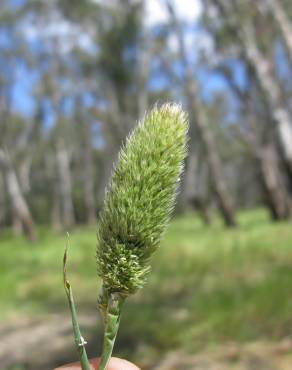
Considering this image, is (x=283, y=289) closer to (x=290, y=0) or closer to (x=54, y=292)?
(x=54, y=292)

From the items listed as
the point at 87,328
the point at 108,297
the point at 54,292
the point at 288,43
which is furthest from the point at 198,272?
the point at 108,297

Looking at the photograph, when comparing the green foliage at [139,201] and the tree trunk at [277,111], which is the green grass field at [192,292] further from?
the green foliage at [139,201]

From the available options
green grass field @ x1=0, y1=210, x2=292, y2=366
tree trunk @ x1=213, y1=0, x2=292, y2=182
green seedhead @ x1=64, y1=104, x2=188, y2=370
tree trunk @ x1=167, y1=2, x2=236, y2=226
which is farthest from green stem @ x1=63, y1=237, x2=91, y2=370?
tree trunk @ x1=167, y1=2, x2=236, y2=226

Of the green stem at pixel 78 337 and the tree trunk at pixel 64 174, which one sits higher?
the tree trunk at pixel 64 174

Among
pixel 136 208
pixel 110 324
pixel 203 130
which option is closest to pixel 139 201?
pixel 136 208

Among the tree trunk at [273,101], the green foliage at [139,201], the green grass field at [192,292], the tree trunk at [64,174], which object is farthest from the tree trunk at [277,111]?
the tree trunk at [64,174]

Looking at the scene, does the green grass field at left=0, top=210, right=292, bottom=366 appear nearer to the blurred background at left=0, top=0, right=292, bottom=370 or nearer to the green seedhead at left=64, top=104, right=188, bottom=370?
the blurred background at left=0, top=0, right=292, bottom=370

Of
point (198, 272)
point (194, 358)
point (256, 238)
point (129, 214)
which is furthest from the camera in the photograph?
point (256, 238)
